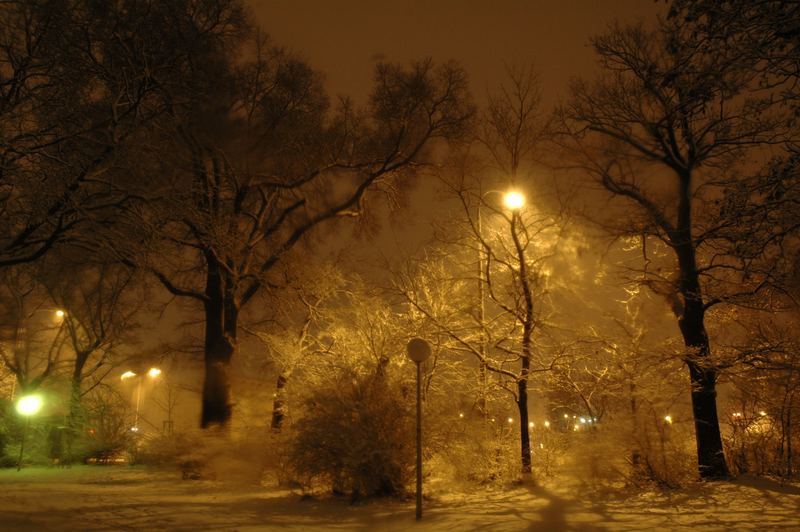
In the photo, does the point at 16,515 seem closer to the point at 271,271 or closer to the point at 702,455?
the point at 271,271

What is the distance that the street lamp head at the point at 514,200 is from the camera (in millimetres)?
14797

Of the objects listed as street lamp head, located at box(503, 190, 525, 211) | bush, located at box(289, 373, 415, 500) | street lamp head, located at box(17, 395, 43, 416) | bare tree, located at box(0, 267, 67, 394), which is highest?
street lamp head, located at box(503, 190, 525, 211)

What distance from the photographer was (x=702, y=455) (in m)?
11.9

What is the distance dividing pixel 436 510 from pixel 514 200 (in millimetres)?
7621

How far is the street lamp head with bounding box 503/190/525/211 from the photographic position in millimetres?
14797

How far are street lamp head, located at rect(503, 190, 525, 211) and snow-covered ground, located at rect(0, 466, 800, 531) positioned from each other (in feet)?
21.1

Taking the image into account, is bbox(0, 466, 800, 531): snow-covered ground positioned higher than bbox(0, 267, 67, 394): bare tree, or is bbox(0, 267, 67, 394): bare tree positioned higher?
bbox(0, 267, 67, 394): bare tree

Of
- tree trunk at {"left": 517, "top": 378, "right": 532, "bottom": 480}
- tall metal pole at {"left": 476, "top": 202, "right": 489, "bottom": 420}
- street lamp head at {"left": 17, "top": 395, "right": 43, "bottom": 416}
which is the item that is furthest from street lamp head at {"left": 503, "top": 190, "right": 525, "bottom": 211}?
street lamp head at {"left": 17, "top": 395, "right": 43, "bottom": 416}

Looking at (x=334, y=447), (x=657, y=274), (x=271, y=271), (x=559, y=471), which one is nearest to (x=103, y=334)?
(x=271, y=271)

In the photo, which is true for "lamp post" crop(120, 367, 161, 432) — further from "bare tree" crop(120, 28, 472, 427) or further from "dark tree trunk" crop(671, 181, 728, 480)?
"dark tree trunk" crop(671, 181, 728, 480)

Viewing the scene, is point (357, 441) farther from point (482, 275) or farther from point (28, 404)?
point (28, 404)

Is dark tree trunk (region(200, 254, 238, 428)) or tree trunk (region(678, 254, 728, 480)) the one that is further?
dark tree trunk (region(200, 254, 238, 428))

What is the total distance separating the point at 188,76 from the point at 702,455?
13.1 m

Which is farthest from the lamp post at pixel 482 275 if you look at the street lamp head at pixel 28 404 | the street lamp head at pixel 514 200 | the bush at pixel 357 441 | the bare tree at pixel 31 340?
the bare tree at pixel 31 340
